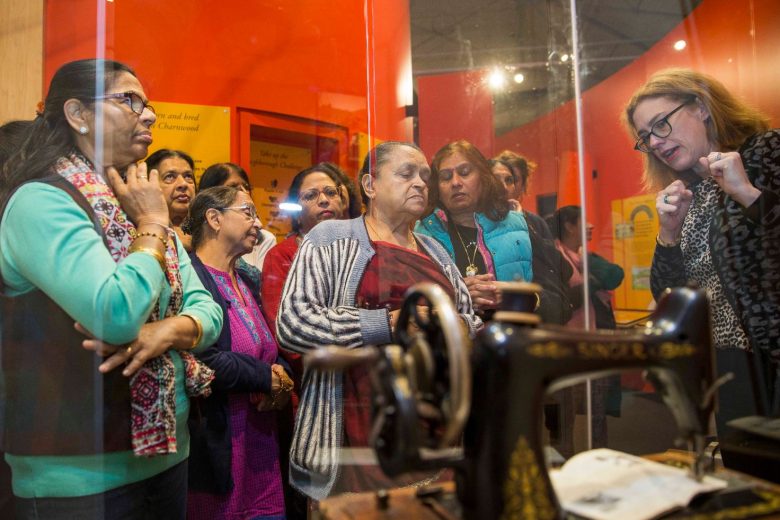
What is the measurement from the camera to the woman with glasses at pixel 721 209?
5.59 feet

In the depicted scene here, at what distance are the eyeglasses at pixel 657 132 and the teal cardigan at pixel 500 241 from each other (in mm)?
463

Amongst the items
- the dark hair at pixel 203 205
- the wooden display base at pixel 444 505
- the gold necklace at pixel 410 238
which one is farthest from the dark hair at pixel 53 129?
the wooden display base at pixel 444 505

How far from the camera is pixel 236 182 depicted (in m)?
1.99

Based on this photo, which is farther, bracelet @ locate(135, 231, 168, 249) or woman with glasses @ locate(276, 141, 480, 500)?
woman with glasses @ locate(276, 141, 480, 500)

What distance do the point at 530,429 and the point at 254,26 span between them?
1.77 metres

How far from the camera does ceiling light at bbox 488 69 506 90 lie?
190 centimetres

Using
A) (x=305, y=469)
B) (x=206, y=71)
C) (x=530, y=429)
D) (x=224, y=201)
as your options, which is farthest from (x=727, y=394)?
(x=206, y=71)

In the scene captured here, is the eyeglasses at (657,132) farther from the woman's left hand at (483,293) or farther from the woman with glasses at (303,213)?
the woman with glasses at (303,213)

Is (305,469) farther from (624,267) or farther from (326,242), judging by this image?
(624,267)

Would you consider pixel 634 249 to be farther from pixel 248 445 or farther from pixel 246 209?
pixel 248 445

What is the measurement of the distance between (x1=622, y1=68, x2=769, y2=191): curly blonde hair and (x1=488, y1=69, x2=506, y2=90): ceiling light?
420 millimetres

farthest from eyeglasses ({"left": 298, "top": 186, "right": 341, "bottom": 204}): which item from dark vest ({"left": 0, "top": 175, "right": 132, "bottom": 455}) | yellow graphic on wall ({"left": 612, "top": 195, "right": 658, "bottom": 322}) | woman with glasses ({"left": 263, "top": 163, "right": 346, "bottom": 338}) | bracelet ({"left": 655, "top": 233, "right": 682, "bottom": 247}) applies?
bracelet ({"left": 655, "top": 233, "right": 682, "bottom": 247})

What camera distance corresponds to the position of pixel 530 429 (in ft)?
2.94

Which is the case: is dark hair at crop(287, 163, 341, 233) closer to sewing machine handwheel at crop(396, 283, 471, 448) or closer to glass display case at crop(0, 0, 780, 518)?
glass display case at crop(0, 0, 780, 518)
